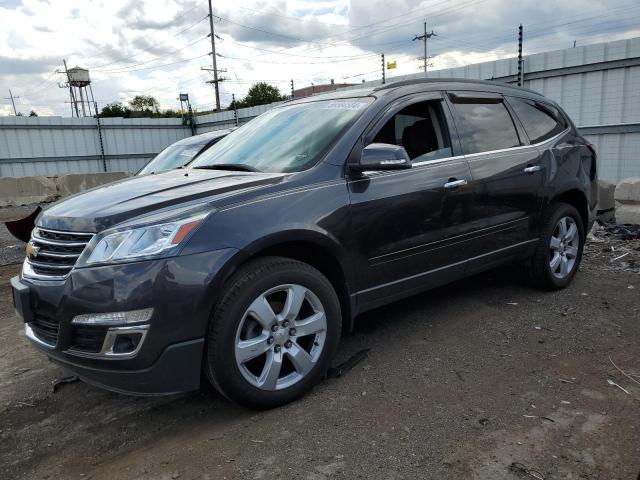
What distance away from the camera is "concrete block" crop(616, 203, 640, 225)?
268 inches

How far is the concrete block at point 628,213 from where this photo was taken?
6.81 meters

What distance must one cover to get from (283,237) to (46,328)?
1.31m

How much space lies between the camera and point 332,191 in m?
2.99

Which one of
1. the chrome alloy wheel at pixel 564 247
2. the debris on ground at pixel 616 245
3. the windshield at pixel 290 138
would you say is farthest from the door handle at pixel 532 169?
the debris on ground at pixel 616 245

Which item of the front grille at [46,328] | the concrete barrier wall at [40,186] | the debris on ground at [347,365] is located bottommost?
the debris on ground at [347,365]

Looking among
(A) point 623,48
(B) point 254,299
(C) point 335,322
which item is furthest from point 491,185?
(A) point 623,48

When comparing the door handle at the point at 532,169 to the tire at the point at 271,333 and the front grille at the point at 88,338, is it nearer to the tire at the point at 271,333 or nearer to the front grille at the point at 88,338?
the tire at the point at 271,333

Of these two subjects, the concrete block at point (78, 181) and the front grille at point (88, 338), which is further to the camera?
the concrete block at point (78, 181)

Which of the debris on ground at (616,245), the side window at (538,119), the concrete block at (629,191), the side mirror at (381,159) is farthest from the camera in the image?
the concrete block at (629,191)

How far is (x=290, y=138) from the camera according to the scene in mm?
3443

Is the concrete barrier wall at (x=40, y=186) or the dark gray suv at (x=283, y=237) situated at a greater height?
the dark gray suv at (x=283, y=237)

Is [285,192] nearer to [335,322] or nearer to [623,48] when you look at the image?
[335,322]

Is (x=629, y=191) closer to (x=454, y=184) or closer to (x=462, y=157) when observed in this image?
(x=462, y=157)

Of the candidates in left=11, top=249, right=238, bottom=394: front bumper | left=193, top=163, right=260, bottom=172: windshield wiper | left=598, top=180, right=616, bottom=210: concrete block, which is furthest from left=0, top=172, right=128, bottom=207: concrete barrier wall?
left=11, top=249, right=238, bottom=394: front bumper
